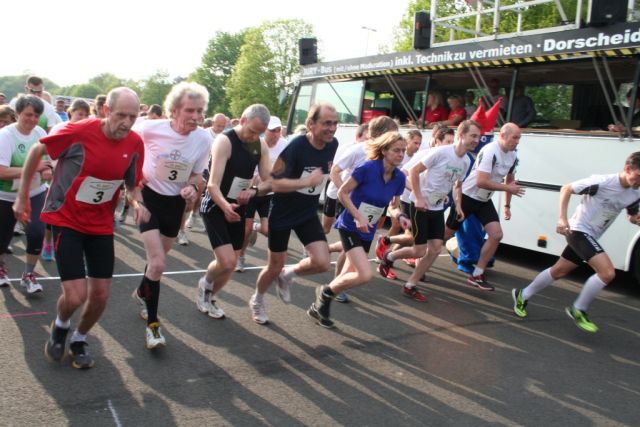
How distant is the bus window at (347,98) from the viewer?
37.8 feet

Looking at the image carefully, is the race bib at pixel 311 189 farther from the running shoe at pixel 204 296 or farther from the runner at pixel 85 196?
the runner at pixel 85 196

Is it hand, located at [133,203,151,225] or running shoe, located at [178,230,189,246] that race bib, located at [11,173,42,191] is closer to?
hand, located at [133,203,151,225]

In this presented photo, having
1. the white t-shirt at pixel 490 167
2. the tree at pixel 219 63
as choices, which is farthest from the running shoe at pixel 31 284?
the tree at pixel 219 63

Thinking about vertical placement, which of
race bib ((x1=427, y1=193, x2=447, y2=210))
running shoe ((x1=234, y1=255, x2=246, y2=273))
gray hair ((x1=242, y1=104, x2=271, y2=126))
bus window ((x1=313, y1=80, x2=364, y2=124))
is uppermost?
bus window ((x1=313, y1=80, x2=364, y2=124))

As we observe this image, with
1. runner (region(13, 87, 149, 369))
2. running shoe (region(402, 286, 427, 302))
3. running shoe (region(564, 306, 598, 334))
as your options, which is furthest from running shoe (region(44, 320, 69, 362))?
running shoe (region(564, 306, 598, 334))

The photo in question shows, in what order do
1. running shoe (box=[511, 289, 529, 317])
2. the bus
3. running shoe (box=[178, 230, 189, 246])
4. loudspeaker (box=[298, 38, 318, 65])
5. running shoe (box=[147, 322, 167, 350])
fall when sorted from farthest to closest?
loudspeaker (box=[298, 38, 318, 65]), running shoe (box=[178, 230, 189, 246]), the bus, running shoe (box=[511, 289, 529, 317]), running shoe (box=[147, 322, 167, 350])

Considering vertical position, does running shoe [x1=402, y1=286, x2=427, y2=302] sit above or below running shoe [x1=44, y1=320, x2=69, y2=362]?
below

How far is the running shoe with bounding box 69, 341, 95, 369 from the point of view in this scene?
407 centimetres

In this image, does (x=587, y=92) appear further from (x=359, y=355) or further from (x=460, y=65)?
(x=359, y=355)

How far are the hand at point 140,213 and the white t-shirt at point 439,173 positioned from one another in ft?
10.1

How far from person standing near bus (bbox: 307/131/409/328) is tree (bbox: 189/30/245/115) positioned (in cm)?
7268

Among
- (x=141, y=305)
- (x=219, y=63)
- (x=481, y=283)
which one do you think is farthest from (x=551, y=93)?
(x=219, y=63)

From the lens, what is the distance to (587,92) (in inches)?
332

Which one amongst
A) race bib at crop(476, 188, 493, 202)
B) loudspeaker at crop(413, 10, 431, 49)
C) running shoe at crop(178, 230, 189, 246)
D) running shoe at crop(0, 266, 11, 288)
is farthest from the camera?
loudspeaker at crop(413, 10, 431, 49)
